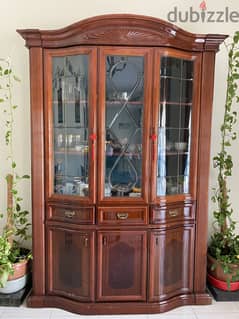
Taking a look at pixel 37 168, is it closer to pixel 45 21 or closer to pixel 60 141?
pixel 60 141

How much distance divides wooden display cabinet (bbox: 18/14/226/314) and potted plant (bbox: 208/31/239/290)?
31cm

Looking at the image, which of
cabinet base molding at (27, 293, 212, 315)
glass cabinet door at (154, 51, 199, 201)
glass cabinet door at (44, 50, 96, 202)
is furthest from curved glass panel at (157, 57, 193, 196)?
cabinet base molding at (27, 293, 212, 315)

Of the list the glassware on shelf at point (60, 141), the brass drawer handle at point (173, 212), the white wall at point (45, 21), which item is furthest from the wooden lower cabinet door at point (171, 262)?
the white wall at point (45, 21)

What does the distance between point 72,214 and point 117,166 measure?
0.52 metres

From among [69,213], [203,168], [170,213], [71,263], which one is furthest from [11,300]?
[203,168]

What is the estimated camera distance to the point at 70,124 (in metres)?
2.42

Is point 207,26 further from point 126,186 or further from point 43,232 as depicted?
point 43,232

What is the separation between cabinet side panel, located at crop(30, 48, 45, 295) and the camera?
234 centimetres

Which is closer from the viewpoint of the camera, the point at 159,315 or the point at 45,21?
the point at 159,315

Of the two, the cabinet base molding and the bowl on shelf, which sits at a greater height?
the bowl on shelf

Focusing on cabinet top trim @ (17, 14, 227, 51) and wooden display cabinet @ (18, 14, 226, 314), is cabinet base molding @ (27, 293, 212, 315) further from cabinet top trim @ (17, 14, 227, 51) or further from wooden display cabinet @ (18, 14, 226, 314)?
cabinet top trim @ (17, 14, 227, 51)

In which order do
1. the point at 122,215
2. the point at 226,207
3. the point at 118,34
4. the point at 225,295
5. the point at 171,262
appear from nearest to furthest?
the point at 118,34
the point at 122,215
the point at 171,262
the point at 225,295
the point at 226,207

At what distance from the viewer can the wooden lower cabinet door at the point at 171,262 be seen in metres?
2.43

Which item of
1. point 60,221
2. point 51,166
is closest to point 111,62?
point 51,166
